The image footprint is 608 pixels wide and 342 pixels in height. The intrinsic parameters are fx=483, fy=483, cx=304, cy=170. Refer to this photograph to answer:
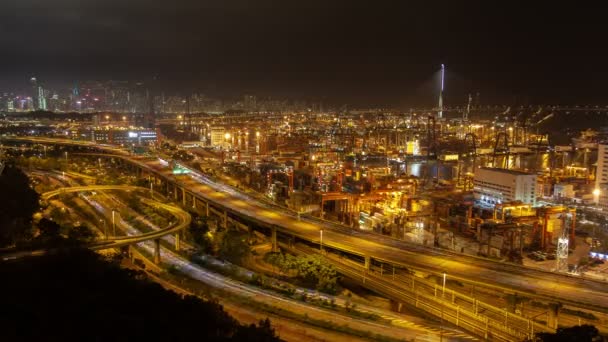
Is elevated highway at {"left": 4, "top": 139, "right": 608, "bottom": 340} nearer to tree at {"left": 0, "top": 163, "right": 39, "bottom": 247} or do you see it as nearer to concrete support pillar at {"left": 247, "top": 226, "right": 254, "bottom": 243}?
concrete support pillar at {"left": 247, "top": 226, "right": 254, "bottom": 243}

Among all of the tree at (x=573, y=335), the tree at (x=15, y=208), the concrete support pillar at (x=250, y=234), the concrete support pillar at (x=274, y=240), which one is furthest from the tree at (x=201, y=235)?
the tree at (x=573, y=335)

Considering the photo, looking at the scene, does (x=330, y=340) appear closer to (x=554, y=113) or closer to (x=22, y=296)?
(x=22, y=296)

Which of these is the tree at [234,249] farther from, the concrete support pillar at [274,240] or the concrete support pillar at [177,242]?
the concrete support pillar at [177,242]

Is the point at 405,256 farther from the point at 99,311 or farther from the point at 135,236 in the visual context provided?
the point at 99,311

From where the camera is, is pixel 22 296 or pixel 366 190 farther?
pixel 366 190

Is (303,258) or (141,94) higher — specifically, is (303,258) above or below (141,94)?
below

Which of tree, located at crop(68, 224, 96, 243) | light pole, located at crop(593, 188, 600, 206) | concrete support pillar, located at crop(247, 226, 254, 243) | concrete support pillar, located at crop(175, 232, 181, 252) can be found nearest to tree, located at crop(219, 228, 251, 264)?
concrete support pillar, located at crop(247, 226, 254, 243)

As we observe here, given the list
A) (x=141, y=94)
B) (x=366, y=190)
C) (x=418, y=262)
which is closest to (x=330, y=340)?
(x=418, y=262)
